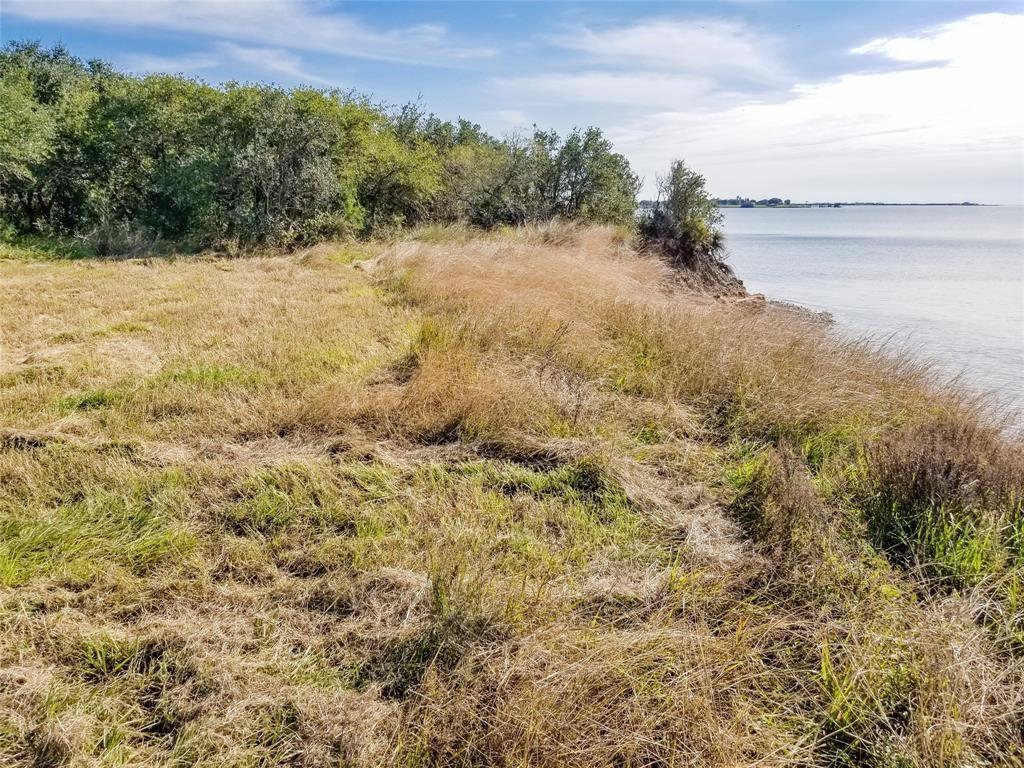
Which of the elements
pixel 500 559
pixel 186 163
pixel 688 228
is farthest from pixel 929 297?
pixel 186 163

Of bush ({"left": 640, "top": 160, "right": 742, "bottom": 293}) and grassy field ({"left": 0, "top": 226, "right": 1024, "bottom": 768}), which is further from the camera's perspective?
bush ({"left": 640, "top": 160, "right": 742, "bottom": 293})

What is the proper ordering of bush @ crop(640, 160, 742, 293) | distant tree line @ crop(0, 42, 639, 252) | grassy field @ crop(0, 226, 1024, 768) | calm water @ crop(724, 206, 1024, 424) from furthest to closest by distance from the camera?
bush @ crop(640, 160, 742, 293) < distant tree line @ crop(0, 42, 639, 252) < calm water @ crop(724, 206, 1024, 424) < grassy field @ crop(0, 226, 1024, 768)

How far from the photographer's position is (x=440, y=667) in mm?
2539

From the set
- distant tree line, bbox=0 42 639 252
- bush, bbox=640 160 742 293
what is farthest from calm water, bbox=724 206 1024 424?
distant tree line, bbox=0 42 639 252

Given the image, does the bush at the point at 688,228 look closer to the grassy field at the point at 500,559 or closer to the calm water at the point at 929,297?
the calm water at the point at 929,297

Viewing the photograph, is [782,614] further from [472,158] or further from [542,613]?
[472,158]

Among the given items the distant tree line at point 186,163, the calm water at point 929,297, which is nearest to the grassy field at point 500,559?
the calm water at point 929,297

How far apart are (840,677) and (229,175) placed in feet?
59.5

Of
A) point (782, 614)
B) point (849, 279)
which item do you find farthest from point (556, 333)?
point (849, 279)

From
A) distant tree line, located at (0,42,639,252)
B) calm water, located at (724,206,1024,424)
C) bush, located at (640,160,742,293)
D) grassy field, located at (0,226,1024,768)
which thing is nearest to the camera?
grassy field, located at (0,226,1024,768)

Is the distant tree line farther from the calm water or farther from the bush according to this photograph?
the calm water

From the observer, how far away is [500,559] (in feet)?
11.0

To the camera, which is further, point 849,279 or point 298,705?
point 849,279

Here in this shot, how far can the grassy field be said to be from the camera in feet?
7.43
